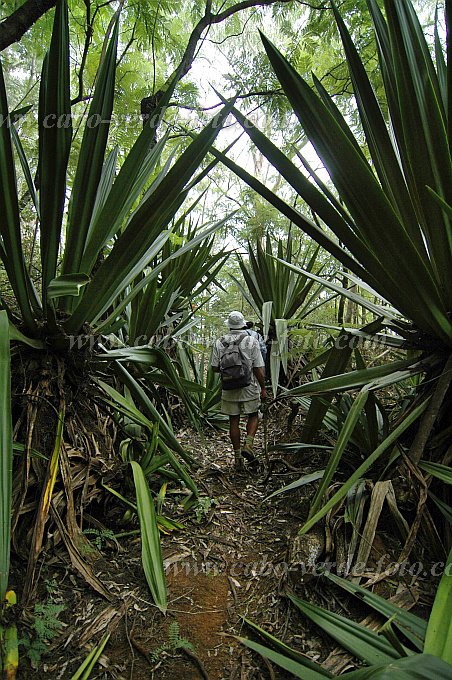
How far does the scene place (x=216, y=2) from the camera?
305 cm

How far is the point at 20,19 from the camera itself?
143 cm

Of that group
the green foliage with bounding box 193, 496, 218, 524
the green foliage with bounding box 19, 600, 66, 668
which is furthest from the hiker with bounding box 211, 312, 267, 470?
the green foliage with bounding box 19, 600, 66, 668

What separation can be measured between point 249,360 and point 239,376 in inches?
5.4

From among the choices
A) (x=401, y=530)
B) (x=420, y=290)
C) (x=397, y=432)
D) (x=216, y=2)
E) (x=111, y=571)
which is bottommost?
(x=111, y=571)

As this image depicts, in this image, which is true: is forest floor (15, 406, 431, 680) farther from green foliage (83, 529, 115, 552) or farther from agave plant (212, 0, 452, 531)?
agave plant (212, 0, 452, 531)

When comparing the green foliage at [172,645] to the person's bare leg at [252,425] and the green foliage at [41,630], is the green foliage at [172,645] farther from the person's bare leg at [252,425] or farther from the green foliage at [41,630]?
the person's bare leg at [252,425]

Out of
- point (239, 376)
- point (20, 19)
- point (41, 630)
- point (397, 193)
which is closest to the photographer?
point (41, 630)

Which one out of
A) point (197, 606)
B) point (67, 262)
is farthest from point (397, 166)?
point (197, 606)

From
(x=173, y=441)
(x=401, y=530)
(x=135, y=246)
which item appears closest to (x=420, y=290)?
(x=401, y=530)

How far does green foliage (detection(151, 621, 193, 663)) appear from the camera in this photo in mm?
921

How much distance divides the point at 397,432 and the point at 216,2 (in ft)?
11.4

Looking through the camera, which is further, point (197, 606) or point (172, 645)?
point (197, 606)

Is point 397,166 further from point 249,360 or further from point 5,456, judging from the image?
point 249,360

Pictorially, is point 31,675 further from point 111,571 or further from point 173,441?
point 173,441
